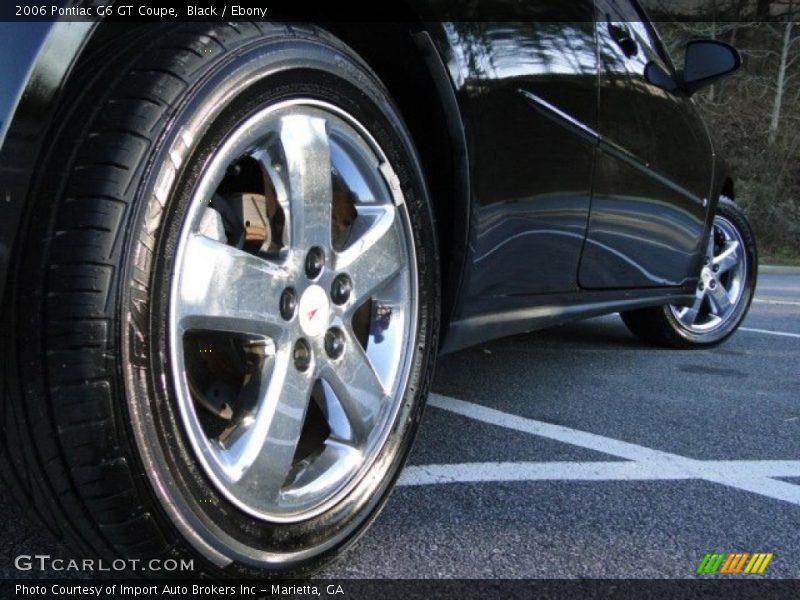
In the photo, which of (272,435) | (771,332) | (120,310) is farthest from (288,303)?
(771,332)

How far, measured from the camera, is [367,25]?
1772 mm

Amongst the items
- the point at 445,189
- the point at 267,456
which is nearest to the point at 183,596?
the point at 267,456

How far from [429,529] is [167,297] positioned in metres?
0.83

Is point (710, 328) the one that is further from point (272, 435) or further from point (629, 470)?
point (272, 435)

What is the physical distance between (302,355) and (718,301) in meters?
3.07

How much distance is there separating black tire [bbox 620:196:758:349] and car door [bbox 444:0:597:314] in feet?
4.98

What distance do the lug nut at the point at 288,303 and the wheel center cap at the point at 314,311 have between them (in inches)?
0.7

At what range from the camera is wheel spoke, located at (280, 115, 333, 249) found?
4.92ft

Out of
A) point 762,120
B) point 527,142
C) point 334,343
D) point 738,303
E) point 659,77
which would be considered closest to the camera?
point 334,343

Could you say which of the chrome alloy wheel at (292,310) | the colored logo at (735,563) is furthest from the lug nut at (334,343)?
the colored logo at (735,563)

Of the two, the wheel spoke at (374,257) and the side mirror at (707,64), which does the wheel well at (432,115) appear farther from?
the side mirror at (707,64)

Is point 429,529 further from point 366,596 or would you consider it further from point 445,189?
point 445,189

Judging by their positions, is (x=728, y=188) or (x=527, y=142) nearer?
(x=527, y=142)

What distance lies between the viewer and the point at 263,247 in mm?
1540
